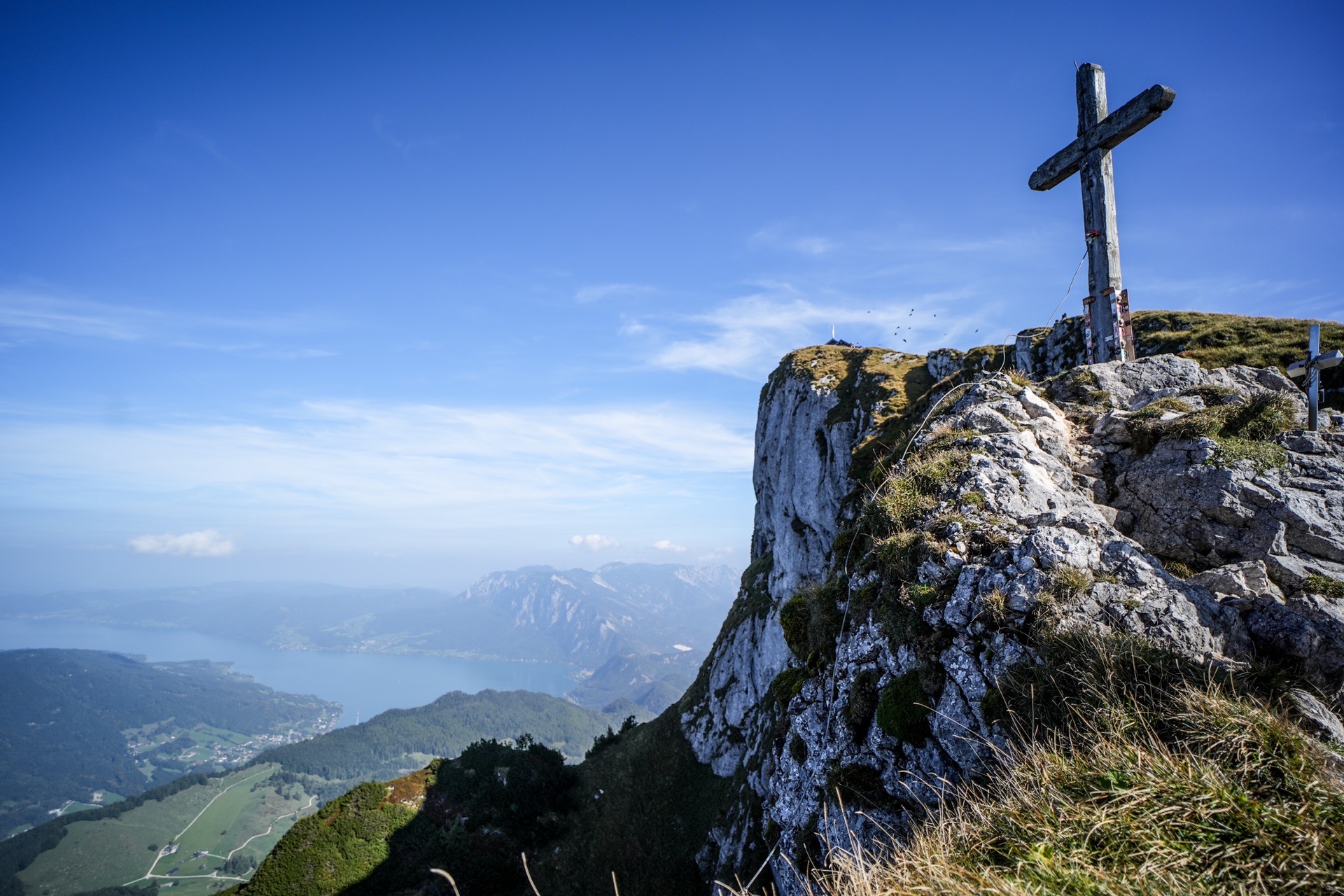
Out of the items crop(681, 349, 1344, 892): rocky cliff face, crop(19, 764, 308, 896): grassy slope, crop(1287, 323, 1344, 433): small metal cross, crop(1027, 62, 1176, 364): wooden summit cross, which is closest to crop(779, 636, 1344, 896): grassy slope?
crop(681, 349, 1344, 892): rocky cliff face

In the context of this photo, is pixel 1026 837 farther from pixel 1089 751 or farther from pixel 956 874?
pixel 1089 751

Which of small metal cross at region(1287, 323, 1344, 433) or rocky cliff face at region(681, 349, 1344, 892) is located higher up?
small metal cross at region(1287, 323, 1344, 433)

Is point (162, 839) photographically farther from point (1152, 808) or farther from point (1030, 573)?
point (1152, 808)

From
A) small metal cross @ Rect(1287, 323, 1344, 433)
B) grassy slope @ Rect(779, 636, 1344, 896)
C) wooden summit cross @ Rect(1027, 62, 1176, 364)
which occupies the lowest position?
grassy slope @ Rect(779, 636, 1344, 896)

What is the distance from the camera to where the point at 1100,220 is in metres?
11.0

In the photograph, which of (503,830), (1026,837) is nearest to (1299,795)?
(1026,837)

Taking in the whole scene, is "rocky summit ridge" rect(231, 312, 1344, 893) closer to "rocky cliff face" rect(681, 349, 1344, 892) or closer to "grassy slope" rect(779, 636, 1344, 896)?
"rocky cliff face" rect(681, 349, 1344, 892)

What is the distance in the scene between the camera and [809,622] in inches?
383

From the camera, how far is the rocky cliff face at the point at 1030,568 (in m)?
5.79

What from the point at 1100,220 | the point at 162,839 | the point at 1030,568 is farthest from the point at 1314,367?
the point at 162,839

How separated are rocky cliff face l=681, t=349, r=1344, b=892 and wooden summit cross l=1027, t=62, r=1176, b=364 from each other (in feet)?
3.51

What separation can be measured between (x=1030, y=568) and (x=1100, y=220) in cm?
871

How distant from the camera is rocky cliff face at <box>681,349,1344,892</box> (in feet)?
19.0

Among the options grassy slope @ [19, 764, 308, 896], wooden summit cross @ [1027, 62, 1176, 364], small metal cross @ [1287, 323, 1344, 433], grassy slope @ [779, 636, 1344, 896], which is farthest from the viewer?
grassy slope @ [19, 764, 308, 896]
